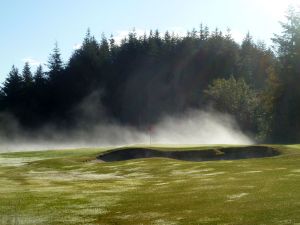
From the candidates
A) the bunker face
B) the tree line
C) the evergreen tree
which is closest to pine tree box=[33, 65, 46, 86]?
the tree line

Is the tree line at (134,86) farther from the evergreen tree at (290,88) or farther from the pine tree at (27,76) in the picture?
the evergreen tree at (290,88)

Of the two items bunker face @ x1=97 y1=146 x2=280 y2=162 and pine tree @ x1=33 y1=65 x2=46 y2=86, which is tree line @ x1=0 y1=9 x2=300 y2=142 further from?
bunker face @ x1=97 y1=146 x2=280 y2=162

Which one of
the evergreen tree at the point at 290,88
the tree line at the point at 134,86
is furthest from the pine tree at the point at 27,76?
the evergreen tree at the point at 290,88

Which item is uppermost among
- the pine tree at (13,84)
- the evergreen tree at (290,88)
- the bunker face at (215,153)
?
the pine tree at (13,84)

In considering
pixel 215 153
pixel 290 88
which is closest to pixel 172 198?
pixel 215 153

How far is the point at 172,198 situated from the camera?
29703 mm

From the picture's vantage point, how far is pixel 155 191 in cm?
3366

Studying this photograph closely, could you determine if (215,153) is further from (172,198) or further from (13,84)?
(13,84)

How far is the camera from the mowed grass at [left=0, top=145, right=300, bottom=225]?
23453mm

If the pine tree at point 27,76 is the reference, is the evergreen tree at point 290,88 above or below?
below

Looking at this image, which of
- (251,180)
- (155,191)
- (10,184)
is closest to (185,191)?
(155,191)

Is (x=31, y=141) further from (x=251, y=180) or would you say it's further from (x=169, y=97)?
(x=251, y=180)

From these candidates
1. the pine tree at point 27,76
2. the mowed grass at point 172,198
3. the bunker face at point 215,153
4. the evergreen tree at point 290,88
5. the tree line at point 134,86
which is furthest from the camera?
the pine tree at point 27,76

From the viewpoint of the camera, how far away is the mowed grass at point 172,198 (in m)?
23.5
